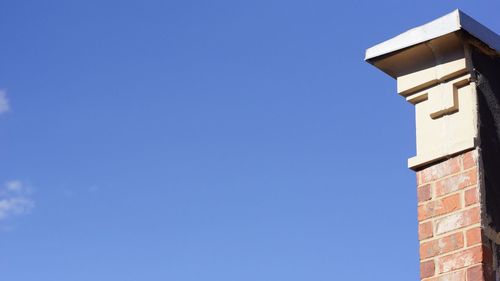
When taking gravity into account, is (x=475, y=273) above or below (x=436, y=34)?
below

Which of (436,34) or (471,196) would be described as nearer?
(471,196)

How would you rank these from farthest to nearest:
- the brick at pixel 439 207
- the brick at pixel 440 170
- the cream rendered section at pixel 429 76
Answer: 1. the cream rendered section at pixel 429 76
2. the brick at pixel 440 170
3. the brick at pixel 439 207

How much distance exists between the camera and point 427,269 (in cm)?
552

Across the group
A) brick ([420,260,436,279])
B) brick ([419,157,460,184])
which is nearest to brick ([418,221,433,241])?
brick ([420,260,436,279])

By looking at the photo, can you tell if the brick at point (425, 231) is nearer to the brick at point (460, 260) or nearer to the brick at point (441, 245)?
the brick at point (441, 245)

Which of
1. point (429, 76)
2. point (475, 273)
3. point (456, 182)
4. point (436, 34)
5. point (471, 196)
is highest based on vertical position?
point (436, 34)

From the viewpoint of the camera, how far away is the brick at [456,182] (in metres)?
5.55

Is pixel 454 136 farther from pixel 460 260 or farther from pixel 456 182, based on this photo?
pixel 460 260

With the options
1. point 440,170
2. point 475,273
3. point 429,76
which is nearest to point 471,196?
point 440,170

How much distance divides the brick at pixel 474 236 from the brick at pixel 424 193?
13.4 inches

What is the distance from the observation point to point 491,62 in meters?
5.97

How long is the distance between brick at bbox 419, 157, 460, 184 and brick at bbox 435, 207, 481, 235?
0.24 meters

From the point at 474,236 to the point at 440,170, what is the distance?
0.45 m

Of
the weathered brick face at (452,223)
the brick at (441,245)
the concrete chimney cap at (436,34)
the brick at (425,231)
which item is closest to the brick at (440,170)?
the weathered brick face at (452,223)
